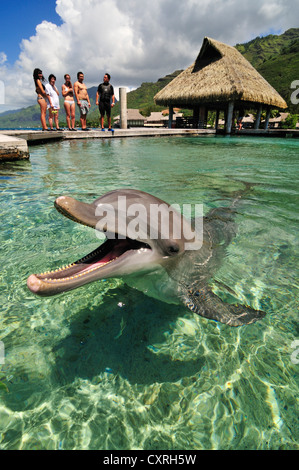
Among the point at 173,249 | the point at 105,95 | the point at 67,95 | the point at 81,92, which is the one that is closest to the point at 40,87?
the point at 67,95

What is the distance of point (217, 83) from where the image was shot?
76.0 ft

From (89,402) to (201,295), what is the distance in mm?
1169

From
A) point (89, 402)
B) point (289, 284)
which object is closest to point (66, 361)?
point (89, 402)

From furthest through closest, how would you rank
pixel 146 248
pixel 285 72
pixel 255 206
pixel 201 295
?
1. pixel 285 72
2. pixel 255 206
3. pixel 201 295
4. pixel 146 248

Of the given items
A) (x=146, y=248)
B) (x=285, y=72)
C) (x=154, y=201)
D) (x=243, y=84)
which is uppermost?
(x=285, y=72)

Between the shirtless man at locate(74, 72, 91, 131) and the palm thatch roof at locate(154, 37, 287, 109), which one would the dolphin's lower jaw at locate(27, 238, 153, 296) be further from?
the palm thatch roof at locate(154, 37, 287, 109)

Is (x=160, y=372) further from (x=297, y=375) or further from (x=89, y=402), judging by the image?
(x=297, y=375)

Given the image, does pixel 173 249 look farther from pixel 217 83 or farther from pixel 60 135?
pixel 217 83

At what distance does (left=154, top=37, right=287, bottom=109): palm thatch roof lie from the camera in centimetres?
2214

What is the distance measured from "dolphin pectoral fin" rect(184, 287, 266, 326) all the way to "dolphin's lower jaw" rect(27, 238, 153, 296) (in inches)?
23.2

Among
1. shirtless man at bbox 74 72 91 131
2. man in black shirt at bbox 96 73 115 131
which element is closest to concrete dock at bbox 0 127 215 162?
shirtless man at bbox 74 72 91 131
